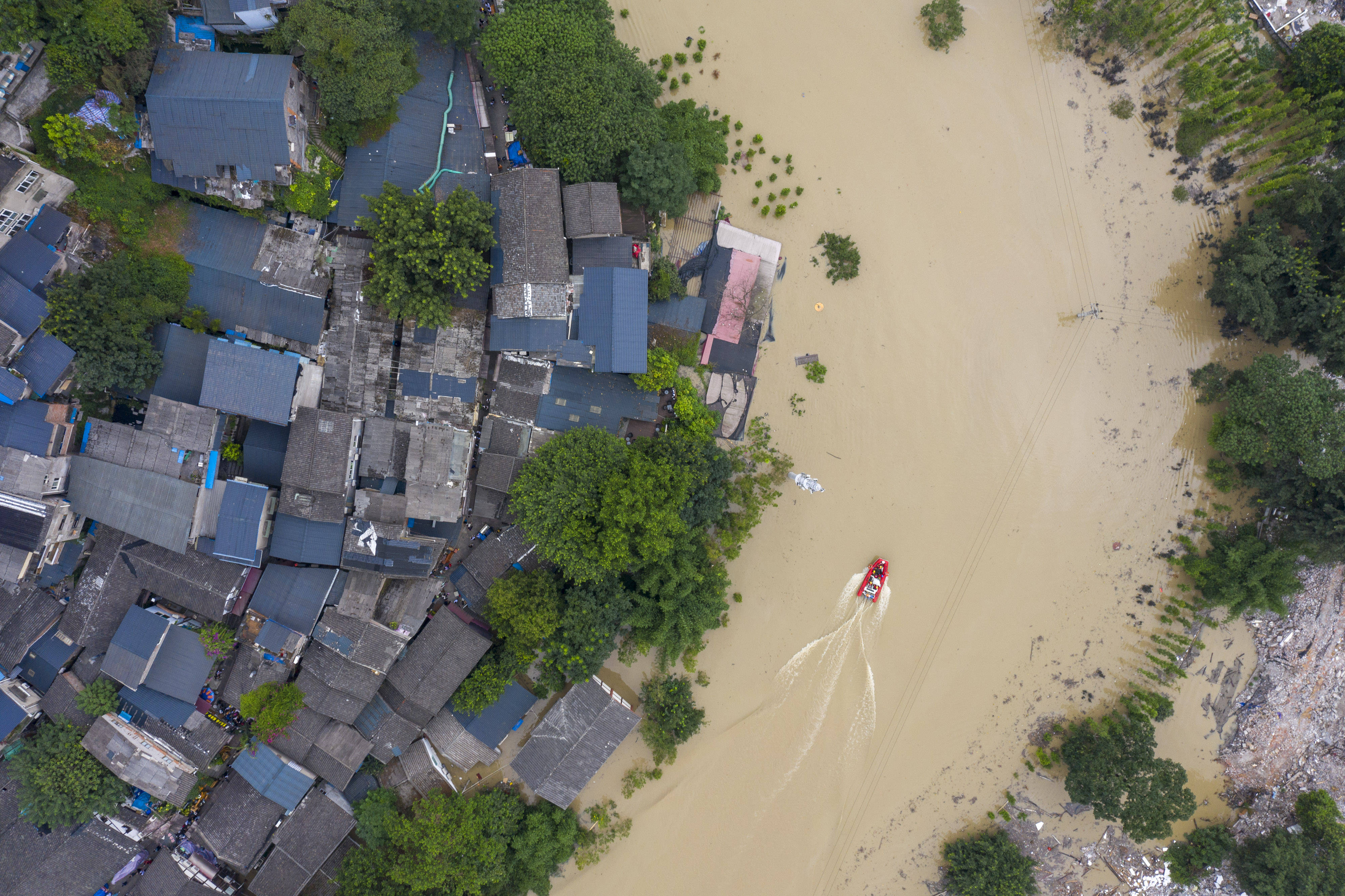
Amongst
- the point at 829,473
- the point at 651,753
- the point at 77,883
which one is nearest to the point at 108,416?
the point at 77,883

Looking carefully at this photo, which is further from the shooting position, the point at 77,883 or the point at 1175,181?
the point at 1175,181

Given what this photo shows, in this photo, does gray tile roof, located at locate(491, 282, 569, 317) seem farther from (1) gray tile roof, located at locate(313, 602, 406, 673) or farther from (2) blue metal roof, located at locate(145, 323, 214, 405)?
(1) gray tile roof, located at locate(313, 602, 406, 673)

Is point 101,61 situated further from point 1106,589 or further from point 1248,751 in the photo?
point 1248,751

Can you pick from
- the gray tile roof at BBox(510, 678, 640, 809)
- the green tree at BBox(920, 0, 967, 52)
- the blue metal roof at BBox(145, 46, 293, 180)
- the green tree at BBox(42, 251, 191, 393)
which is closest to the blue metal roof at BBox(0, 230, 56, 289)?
the green tree at BBox(42, 251, 191, 393)

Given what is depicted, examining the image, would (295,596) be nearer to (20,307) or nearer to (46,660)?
(46,660)

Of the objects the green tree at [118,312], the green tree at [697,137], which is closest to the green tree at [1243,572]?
the green tree at [697,137]

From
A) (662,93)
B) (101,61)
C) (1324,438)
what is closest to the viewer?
(101,61)

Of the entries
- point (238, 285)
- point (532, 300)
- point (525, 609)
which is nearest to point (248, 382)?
point (238, 285)
